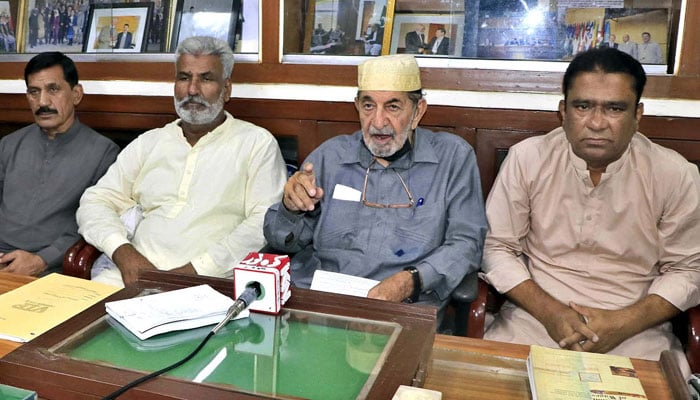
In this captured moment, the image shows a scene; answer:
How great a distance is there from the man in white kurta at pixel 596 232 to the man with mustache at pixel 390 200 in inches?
5.3

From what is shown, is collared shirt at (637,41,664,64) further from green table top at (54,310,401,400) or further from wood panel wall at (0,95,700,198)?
green table top at (54,310,401,400)

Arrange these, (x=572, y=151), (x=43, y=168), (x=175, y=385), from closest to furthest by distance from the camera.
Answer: (x=175, y=385), (x=572, y=151), (x=43, y=168)

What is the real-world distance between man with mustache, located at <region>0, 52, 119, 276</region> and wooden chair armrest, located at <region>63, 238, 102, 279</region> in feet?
1.19

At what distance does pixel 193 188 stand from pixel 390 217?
90cm

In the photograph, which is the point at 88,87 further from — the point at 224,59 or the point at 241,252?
the point at 241,252

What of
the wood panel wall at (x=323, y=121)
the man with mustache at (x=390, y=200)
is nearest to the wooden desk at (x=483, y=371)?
the man with mustache at (x=390, y=200)

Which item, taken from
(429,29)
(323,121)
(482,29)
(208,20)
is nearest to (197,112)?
(323,121)

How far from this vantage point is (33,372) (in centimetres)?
113

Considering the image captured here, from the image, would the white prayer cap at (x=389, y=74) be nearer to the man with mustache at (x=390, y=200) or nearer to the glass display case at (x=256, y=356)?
the man with mustache at (x=390, y=200)

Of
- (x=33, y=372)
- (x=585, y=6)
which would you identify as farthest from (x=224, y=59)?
(x=33, y=372)

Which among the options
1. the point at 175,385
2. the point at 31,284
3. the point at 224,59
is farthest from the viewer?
the point at 224,59

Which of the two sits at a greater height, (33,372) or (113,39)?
(113,39)

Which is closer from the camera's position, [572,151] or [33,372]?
[33,372]

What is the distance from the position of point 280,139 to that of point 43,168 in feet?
3.68
